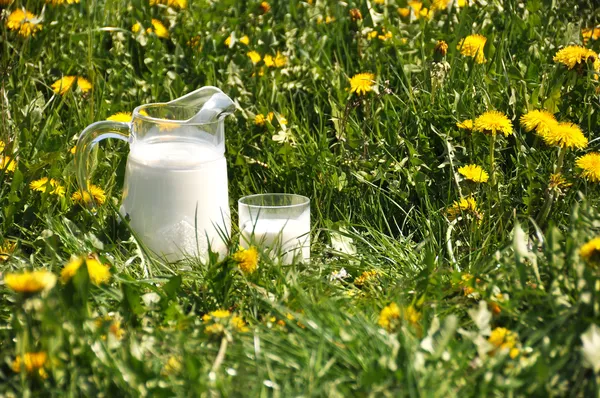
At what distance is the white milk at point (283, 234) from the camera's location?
246cm

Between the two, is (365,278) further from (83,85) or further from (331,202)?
(83,85)

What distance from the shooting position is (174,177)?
2432mm

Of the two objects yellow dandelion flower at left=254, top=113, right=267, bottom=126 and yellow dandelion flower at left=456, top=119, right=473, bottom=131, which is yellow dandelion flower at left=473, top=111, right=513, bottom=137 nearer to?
yellow dandelion flower at left=456, top=119, right=473, bottom=131

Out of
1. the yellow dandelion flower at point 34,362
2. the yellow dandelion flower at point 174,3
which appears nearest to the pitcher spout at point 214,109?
the yellow dandelion flower at point 34,362

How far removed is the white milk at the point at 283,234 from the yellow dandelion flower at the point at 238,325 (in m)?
0.49

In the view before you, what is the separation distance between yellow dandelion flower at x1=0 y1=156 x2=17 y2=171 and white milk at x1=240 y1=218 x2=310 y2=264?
0.74 m

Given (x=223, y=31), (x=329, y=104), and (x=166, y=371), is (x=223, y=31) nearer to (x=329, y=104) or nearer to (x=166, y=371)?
(x=329, y=104)

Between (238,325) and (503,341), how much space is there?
56 cm

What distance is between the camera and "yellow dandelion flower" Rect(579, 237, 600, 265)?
176 centimetres

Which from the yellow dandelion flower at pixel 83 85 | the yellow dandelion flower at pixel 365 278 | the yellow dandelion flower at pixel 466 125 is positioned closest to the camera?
the yellow dandelion flower at pixel 365 278

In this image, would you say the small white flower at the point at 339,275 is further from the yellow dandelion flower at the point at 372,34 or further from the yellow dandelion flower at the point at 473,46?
the yellow dandelion flower at the point at 372,34

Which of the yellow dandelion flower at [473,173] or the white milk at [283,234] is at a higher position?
the yellow dandelion flower at [473,173]

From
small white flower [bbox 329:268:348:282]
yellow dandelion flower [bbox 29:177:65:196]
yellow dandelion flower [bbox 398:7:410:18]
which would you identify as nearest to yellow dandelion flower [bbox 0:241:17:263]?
yellow dandelion flower [bbox 29:177:65:196]

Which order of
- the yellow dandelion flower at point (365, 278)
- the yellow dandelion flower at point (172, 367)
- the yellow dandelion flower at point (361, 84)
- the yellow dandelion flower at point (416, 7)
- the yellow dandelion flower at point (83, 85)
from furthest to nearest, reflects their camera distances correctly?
the yellow dandelion flower at point (416, 7) → the yellow dandelion flower at point (83, 85) → the yellow dandelion flower at point (361, 84) → the yellow dandelion flower at point (365, 278) → the yellow dandelion flower at point (172, 367)
